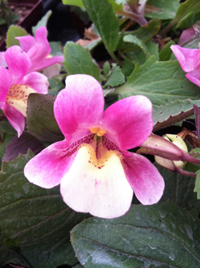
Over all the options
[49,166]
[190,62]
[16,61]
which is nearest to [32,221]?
[49,166]

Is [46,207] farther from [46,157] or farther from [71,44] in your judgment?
[71,44]

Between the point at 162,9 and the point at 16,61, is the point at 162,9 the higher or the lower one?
the lower one

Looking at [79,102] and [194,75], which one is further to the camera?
[194,75]

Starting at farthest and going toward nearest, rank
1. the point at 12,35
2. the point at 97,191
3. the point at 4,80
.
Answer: the point at 12,35 < the point at 4,80 < the point at 97,191

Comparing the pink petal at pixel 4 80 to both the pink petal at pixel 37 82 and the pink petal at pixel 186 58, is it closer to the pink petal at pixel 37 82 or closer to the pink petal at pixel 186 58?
the pink petal at pixel 37 82

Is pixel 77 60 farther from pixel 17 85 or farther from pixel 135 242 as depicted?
pixel 135 242

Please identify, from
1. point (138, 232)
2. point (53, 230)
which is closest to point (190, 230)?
point (138, 232)

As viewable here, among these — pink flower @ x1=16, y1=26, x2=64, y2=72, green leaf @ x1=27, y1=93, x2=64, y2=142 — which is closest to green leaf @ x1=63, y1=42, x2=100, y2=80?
pink flower @ x1=16, y1=26, x2=64, y2=72
